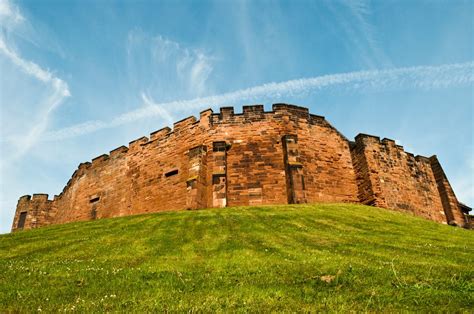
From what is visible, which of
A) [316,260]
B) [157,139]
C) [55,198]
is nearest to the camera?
[316,260]

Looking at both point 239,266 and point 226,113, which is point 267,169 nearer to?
point 226,113

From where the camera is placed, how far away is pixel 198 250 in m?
10.0

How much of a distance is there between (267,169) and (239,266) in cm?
1287

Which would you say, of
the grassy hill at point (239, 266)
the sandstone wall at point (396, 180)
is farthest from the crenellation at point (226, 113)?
the grassy hill at point (239, 266)

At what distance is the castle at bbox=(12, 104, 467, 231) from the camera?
20.4 meters

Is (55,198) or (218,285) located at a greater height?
(55,198)

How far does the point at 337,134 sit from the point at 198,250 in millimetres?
15895

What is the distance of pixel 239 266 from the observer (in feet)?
26.9

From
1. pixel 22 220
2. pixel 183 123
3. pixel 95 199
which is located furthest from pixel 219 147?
pixel 22 220

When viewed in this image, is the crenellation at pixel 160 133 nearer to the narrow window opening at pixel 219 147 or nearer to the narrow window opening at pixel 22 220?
the narrow window opening at pixel 219 147

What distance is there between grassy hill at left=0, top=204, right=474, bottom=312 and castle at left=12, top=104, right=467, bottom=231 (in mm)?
5727

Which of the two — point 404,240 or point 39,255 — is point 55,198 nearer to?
point 39,255

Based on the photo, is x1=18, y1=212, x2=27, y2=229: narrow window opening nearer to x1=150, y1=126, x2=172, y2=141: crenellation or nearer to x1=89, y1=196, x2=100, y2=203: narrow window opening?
x1=89, y1=196, x2=100, y2=203: narrow window opening

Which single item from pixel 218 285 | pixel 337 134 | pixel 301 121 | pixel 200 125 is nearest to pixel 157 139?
pixel 200 125
